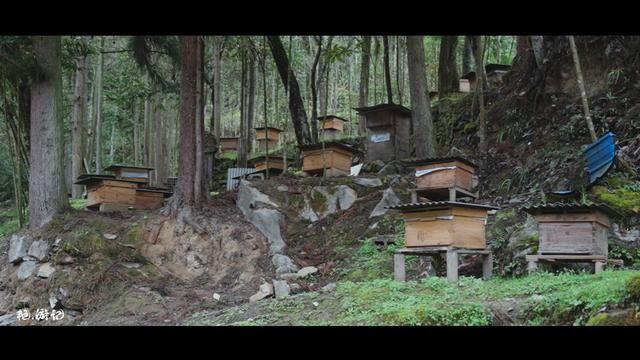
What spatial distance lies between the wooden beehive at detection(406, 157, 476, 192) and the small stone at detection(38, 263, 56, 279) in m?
7.41

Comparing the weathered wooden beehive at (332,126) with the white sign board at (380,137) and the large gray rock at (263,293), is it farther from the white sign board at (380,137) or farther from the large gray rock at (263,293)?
the large gray rock at (263,293)

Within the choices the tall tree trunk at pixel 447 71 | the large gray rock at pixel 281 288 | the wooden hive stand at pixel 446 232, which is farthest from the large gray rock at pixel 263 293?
the tall tree trunk at pixel 447 71

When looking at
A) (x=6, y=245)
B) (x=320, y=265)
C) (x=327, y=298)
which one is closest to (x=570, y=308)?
(x=327, y=298)

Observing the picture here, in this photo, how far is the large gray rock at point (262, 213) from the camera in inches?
518

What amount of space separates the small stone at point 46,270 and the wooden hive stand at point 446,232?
703 cm

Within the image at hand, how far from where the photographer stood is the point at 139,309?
1052cm

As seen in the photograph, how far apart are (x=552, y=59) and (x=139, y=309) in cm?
1135

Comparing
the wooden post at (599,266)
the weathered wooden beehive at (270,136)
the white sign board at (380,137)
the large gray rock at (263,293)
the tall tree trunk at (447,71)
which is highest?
the tall tree trunk at (447,71)

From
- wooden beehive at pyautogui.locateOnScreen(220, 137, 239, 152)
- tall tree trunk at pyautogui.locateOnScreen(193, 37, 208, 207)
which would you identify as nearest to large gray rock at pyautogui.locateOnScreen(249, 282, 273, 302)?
tall tree trunk at pyautogui.locateOnScreen(193, 37, 208, 207)

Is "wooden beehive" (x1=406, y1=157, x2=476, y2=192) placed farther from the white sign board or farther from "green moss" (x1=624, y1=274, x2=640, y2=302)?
"green moss" (x1=624, y1=274, x2=640, y2=302)

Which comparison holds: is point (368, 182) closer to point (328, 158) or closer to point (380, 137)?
point (328, 158)

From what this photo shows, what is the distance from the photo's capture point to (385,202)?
44.4 ft
